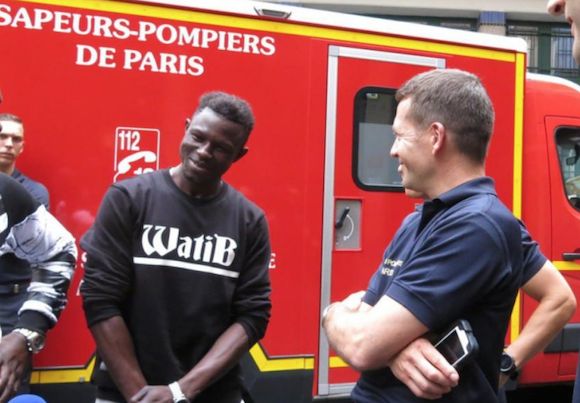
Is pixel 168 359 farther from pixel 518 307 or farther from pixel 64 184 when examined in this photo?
pixel 518 307

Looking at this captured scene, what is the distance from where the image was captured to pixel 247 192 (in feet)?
12.8

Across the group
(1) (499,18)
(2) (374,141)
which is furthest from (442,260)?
(1) (499,18)

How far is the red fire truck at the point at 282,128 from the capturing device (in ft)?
11.5

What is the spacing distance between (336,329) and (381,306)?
205 millimetres

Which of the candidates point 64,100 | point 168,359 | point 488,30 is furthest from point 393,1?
point 168,359

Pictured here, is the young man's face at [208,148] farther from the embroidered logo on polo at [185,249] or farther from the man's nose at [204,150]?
the embroidered logo on polo at [185,249]

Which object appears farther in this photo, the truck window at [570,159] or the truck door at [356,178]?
the truck window at [570,159]

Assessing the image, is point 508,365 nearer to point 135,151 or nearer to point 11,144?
point 135,151

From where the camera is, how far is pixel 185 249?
7.20 ft

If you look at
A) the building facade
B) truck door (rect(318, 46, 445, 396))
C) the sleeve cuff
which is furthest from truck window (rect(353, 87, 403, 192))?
the building facade

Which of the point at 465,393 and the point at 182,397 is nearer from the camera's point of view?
the point at 465,393

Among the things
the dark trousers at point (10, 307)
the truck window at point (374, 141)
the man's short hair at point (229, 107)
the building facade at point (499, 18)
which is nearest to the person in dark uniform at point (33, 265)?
the man's short hair at point (229, 107)

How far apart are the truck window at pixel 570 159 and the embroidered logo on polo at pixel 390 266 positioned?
3474 millimetres

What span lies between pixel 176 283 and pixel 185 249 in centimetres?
11
